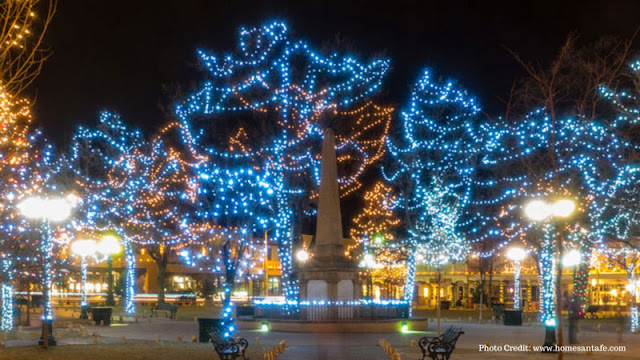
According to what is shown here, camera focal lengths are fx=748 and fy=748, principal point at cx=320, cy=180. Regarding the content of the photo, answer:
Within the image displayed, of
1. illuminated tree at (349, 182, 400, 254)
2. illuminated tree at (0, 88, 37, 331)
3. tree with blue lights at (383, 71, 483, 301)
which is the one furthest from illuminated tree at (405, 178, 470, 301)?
illuminated tree at (0, 88, 37, 331)

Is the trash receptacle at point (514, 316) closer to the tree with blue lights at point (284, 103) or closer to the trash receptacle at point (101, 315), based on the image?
the tree with blue lights at point (284, 103)

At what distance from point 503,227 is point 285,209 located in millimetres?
15606

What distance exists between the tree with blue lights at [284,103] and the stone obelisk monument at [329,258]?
3418 millimetres

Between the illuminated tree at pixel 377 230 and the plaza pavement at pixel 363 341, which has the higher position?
the illuminated tree at pixel 377 230

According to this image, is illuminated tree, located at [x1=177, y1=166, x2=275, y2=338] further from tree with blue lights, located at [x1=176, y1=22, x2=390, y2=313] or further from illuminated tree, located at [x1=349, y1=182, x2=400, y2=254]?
illuminated tree, located at [x1=349, y1=182, x2=400, y2=254]

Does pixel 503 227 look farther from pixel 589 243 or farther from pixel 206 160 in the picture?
pixel 206 160

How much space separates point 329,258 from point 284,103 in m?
9.05

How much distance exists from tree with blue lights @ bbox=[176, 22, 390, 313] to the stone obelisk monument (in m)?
3.42

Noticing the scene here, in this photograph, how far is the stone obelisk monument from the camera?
32750 millimetres

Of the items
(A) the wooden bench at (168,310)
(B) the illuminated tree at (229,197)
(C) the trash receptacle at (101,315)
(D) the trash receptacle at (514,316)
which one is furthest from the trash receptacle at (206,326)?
(A) the wooden bench at (168,310)

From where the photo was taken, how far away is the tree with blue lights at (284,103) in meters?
37.9

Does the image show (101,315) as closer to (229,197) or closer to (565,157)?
(229,197)

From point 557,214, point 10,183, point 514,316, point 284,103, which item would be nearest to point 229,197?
point 284,103

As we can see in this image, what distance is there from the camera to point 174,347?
2356 cm
